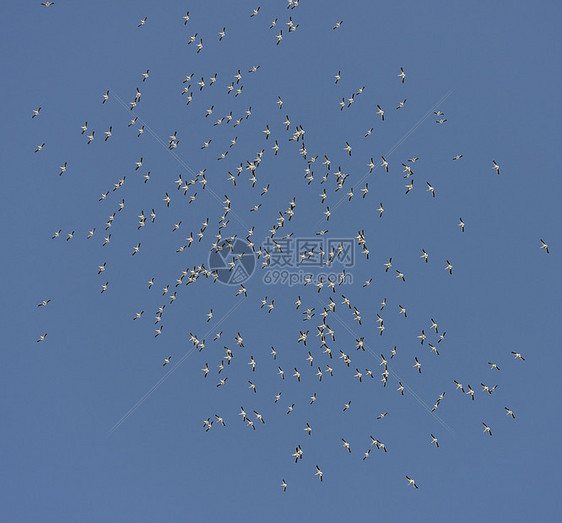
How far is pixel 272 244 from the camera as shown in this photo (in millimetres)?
82625

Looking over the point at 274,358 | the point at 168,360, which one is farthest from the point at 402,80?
the point at 168,360

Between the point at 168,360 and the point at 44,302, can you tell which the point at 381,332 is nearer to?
the point at 168,360

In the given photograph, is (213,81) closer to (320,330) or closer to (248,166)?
(248,166)

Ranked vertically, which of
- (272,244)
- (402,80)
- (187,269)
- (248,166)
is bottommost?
(187,269)

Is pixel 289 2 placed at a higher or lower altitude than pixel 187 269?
higher

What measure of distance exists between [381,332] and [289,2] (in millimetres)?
39421

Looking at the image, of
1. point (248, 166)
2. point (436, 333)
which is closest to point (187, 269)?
point (248, 166)

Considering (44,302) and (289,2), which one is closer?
(289,2)

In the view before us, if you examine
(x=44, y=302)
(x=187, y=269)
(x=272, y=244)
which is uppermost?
(x=272, y=244)

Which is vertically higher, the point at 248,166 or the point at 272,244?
the point at 248,166

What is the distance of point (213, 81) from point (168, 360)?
3397cm

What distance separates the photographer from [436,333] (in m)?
85.4

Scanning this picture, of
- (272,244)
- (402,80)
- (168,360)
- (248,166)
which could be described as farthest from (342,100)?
(168,360)

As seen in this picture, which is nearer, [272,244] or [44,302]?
[272,244]
